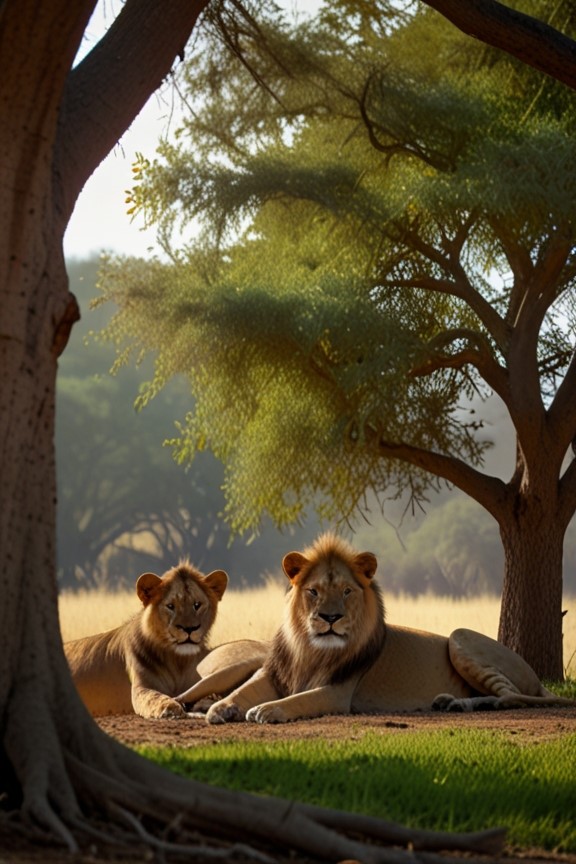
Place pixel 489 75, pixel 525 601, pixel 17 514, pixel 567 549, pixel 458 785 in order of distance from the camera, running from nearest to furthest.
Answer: pixel 17 514, pixel 458 785, pixel 525 601, pixel 489 75, pixel 567 549

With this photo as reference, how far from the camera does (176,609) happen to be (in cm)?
922

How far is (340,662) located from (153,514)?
124ft

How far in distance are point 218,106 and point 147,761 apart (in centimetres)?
1109

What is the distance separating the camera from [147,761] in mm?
5016

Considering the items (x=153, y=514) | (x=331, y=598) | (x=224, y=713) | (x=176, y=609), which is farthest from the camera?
(x=153, y=514)

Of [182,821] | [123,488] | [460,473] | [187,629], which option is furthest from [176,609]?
[123,488]

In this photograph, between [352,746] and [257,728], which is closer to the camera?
[352,746]

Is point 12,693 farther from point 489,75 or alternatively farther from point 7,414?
point 489,75

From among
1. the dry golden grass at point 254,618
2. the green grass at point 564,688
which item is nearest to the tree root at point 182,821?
the green grass at point 564,688

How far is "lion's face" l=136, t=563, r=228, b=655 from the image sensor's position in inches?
363

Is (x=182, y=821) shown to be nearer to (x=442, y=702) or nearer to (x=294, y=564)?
(x=294, y=564)

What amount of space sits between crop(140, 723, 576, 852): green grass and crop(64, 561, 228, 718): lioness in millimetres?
1944

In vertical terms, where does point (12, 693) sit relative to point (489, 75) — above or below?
below

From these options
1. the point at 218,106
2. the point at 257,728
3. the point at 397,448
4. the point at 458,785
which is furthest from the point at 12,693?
the point at 218,106
